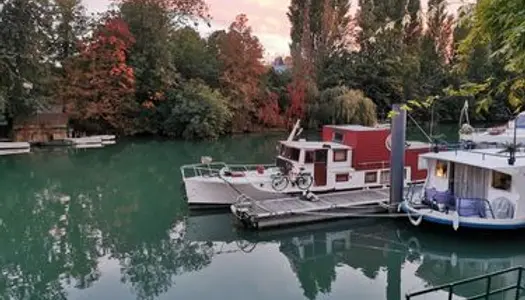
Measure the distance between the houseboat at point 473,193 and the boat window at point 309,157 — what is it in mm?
3015

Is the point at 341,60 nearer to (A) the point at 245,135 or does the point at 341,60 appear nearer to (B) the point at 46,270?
(A) the point at 245,135

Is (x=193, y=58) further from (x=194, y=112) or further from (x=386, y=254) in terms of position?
(x=386, y=254)

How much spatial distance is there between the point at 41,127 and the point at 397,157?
25.2 metres

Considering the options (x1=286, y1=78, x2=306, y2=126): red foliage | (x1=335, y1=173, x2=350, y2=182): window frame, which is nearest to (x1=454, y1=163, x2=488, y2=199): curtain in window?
(x1=335, y1=173, x2=350, y2=182): window frame

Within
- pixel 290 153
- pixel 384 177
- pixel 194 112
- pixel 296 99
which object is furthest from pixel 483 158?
pixel 296 99

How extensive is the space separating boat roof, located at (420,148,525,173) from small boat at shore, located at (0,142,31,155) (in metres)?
22.5

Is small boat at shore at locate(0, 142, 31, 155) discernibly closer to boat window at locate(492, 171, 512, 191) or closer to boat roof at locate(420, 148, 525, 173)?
boat roof at locate(420, 148, 525, 173)

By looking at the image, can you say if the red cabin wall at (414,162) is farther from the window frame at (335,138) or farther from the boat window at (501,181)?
the boat window at (501,181)

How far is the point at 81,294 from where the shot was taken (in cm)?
903

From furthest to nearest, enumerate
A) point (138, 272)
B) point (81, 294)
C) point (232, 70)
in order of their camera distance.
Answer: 1. point (232, 70)
2. point (138, 272)
3. point (81, 294)

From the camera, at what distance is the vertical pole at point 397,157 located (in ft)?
41.9

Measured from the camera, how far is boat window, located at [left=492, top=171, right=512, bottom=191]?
1190cm

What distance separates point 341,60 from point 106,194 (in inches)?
1104

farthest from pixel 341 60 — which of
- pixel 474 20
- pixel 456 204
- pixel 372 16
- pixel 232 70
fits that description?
pixel 474 20
